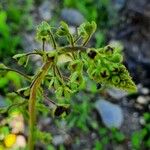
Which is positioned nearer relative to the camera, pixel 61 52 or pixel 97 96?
pixel 61 52

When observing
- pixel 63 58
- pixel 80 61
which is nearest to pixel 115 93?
pixel 63 58

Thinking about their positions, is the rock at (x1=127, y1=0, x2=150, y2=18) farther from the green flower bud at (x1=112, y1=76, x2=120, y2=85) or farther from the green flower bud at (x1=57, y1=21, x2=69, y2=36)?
the green flower bud at (x1=112, y1=76, x2=120, y2=85)

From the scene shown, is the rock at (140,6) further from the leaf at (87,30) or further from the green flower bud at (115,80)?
the green flower bud at (115,80)

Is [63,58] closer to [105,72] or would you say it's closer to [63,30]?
[63,30]

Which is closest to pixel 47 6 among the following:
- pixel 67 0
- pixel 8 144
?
pixel 67 0

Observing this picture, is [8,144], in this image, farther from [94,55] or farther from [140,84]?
[94,55]

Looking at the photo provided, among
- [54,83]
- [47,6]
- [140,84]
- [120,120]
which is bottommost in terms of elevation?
[54,83]

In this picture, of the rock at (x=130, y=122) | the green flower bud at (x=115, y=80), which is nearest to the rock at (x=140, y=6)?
the rock at (x=130, y=122)

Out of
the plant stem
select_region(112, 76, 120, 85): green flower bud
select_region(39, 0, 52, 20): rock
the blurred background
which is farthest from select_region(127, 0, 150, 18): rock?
select_region(112, 76, 120, 85): green flower bud
